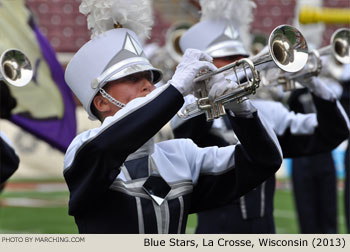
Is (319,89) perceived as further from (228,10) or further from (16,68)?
(16,68)

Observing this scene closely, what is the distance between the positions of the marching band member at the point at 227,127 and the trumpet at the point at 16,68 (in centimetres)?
83

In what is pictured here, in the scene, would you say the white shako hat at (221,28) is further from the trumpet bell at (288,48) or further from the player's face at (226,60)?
the trumpet bell at (288,48)

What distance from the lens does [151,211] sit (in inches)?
107

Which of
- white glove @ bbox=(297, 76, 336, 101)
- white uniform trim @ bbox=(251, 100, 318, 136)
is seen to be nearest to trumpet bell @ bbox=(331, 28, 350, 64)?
white glove @ bbox=(297, 76, 336, 101)

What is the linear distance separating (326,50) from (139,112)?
6.08ft

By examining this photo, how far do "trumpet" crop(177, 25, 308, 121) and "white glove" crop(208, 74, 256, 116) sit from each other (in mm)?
19

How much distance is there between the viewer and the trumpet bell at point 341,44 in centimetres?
407

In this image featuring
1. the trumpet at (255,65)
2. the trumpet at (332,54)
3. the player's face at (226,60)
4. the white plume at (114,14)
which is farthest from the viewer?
the player's face at (226,60)

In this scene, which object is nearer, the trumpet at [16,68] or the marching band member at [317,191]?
the trumpet at [16,68]

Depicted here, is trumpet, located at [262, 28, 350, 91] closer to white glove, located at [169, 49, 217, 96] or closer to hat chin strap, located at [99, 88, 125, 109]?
white glove, located at [169, 49, 217, 96]

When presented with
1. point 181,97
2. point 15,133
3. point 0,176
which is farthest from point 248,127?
point 15,133

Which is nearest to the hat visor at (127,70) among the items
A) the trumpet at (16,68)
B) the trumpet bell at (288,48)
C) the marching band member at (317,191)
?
the trumpet bell at (288,48)

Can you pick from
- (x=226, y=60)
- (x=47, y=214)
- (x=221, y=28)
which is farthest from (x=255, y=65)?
(x=47, y=214)
